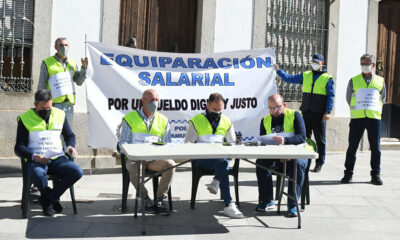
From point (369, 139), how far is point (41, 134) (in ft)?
15.6

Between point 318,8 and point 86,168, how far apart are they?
5949mm

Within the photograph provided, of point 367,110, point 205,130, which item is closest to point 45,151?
point 205,130

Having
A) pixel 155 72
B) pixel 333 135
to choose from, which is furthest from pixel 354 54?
pixel 155 72

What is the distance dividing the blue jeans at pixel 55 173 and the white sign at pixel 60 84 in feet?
4.27

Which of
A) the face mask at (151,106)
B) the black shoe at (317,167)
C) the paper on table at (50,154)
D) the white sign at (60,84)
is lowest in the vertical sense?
the black shoe at (317,167)

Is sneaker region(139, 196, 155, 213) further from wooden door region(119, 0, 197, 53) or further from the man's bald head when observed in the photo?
wooden door region(119, 0, 197, 53)

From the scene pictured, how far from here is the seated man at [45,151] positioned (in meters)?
6.07

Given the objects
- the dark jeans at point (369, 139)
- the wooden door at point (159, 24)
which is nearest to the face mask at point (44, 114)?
the wooden door at point (159, 24)

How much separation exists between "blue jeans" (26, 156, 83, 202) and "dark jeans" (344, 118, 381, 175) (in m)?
4.22

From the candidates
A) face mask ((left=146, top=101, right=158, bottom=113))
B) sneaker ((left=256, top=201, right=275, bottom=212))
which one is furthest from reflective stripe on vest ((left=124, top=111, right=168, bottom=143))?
sneaker ((left=256, top=201, right=275, bottom=212))

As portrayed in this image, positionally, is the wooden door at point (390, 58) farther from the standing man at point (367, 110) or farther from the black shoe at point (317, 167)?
the standing man at point (367, 110)

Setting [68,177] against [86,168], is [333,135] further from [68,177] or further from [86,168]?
[68,177]

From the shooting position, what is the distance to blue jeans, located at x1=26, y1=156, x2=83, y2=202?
6.02 m

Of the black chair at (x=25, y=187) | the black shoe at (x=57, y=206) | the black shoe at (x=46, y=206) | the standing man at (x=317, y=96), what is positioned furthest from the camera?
the standing man at (x=317, y=96)
